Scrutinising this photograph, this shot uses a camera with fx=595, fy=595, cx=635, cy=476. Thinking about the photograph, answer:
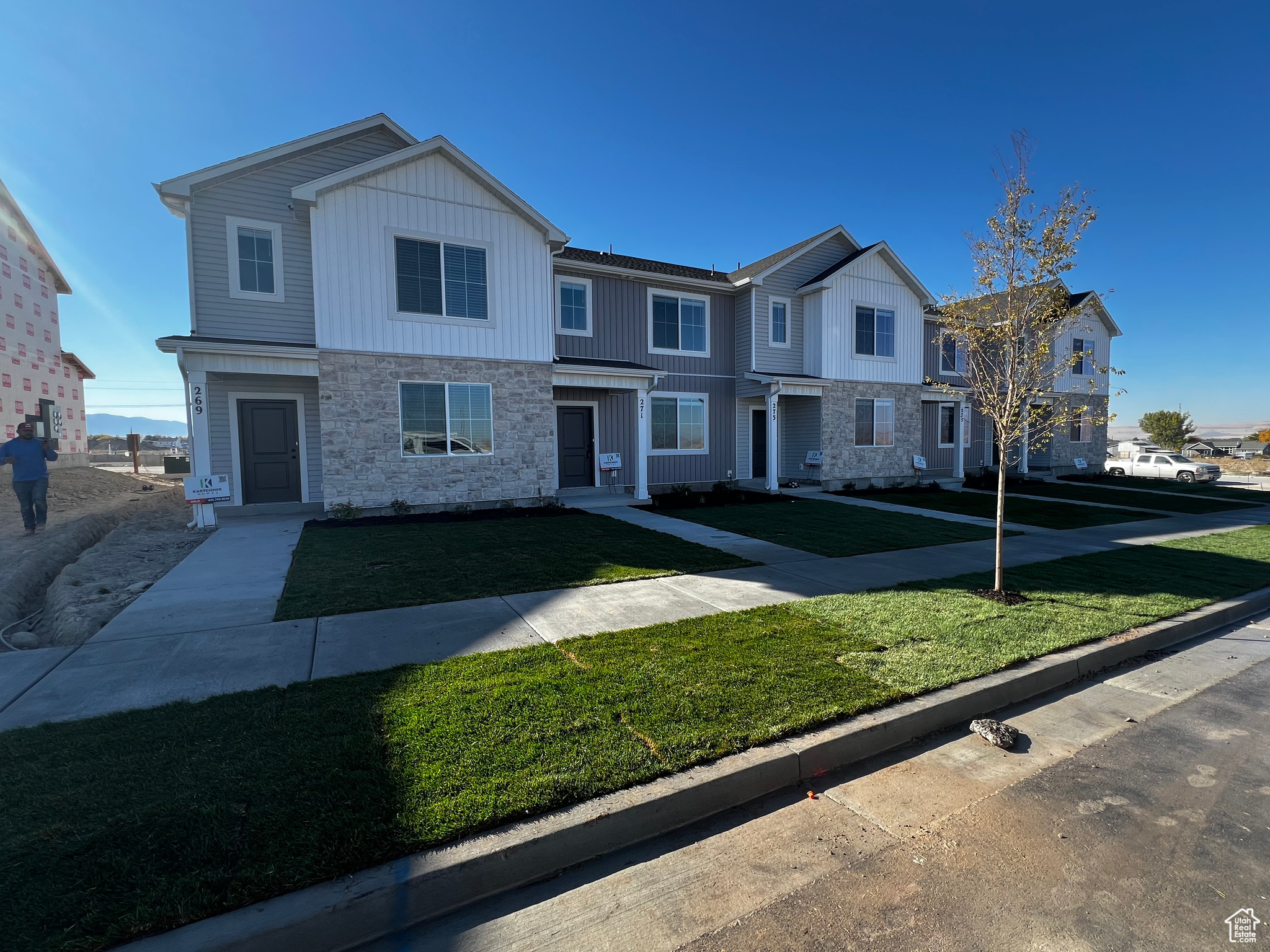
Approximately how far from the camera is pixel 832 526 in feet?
36.1

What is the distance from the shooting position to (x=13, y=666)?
14.3ft

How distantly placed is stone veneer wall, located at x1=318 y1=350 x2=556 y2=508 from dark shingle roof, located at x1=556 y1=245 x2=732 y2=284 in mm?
3748

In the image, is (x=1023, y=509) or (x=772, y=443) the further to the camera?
(x=772, y=443)

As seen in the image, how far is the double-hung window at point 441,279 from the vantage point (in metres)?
11.8

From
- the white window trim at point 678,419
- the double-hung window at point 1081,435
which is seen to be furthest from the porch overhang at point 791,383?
the double-hung window at point 1081,435

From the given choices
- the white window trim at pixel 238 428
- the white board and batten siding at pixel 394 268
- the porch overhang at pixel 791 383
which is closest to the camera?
the white board and batten siding at pixel 394 268

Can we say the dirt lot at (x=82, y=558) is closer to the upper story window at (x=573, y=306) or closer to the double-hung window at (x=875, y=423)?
the upper story window at (x=573, y=306)

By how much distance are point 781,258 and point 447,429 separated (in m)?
11.3

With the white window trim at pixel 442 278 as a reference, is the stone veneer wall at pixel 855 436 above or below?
below

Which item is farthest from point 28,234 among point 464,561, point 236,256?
point 464,561

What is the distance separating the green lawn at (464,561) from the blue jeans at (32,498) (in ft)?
15.6

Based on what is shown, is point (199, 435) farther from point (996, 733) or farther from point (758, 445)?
point (758, 445)

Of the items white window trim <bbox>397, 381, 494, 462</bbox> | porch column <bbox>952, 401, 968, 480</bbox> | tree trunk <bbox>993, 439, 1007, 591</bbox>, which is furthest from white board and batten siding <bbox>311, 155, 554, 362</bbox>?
porch column <bbox>952, 401, 968, 480</bbox>

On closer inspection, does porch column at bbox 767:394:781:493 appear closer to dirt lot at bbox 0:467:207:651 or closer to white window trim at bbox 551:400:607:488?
white window trim at bbox 551:400:607:488
